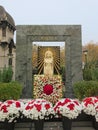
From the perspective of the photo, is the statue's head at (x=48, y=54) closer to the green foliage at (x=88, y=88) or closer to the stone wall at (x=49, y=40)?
the stone wall at (x=49, y=40)

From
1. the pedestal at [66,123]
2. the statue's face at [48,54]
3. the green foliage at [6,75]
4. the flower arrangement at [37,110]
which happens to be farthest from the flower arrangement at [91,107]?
the statue's face at [48,54]

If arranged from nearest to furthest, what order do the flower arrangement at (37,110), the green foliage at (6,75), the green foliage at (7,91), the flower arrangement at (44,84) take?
the flower arrangement at (37,110) < the green foliage at (7,91) < the green foliage at (6,75) < the flower arrangement at (44,84)

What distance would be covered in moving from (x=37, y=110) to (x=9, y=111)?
0.75m

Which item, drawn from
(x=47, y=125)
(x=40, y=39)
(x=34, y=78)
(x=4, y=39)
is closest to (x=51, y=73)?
(x=34, y=78)

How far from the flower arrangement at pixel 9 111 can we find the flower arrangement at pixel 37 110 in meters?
0.23

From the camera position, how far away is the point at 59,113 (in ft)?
21.7

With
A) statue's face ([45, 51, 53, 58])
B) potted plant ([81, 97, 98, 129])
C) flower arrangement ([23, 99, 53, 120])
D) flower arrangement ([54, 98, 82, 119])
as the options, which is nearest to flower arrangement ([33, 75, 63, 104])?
statue's face ([45, 51, 53, 58])

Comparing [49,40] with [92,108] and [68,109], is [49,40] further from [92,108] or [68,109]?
[68,109]

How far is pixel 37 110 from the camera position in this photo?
633cm

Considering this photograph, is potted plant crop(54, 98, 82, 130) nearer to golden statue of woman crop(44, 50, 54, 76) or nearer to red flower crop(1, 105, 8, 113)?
red flower crop(1, 105, 8, 113)

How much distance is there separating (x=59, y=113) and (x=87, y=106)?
0.86 m

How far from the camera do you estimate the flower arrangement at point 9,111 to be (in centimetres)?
643

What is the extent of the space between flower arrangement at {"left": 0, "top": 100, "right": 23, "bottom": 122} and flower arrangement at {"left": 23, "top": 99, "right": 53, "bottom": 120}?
23 centimetres

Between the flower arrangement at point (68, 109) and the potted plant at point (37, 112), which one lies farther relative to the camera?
the flower arrangement at point (68, 109)
